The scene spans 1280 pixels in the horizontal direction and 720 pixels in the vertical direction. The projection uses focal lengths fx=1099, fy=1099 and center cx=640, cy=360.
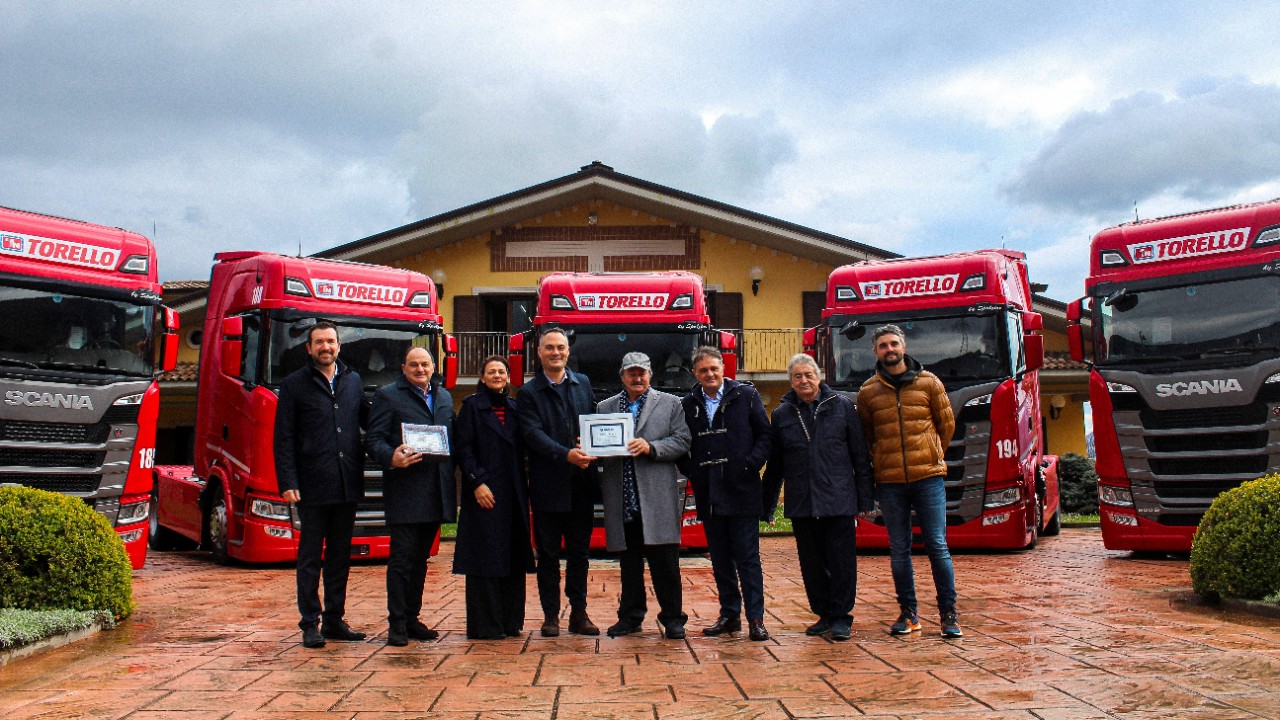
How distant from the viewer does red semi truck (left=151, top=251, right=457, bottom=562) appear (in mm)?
11219

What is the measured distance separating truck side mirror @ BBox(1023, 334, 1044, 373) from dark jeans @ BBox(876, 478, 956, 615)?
5577 mm

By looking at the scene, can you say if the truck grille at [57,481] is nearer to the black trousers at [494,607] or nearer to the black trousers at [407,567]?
the black trousers at [407,567]

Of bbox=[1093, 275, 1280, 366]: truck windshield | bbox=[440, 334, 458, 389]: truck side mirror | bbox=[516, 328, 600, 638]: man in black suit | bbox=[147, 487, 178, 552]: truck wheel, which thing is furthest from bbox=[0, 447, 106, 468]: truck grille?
bbox=[1093, 275, 1280, 366]: truck windshield

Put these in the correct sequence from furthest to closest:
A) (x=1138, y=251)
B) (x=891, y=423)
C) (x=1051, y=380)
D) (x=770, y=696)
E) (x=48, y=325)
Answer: (x=1051, y=380) → (x=1138, y=251) → (x=48, y=325) → (x=891, y=423) → (x=770, y=696)

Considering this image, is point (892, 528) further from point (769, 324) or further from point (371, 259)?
point (371, 259)

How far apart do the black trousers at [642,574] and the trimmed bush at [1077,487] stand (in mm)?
16279

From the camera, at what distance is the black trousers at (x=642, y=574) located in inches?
271

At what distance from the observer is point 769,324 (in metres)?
23.8

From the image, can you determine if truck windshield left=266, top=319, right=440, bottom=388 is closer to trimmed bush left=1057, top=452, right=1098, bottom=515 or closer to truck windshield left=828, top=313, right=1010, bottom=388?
truck windshield left=828, top=313, right=1010, bottom=388

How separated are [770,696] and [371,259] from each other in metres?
20.2

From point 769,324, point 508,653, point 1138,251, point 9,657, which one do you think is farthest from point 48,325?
point 769,324

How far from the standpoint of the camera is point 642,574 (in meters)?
6.95

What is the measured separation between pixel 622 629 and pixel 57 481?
5.84 meters

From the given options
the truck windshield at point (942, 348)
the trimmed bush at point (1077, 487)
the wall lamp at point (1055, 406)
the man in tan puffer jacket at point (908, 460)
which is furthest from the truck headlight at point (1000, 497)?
the wall lamp at point (1055, 406)
